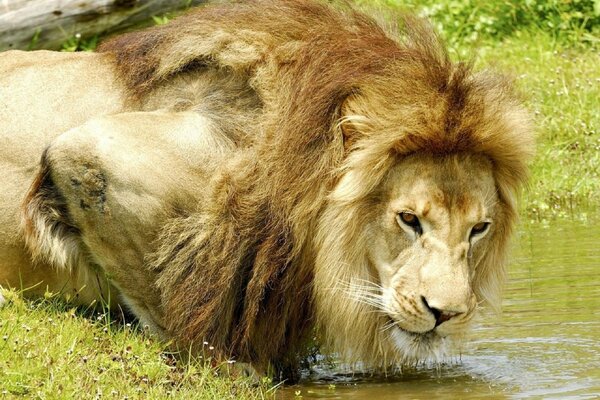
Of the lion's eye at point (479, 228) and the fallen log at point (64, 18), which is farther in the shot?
the fallen log at point (64, 18)

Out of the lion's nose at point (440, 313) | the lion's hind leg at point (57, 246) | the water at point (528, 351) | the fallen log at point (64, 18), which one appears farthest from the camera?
the fallen log at point (64, 18)

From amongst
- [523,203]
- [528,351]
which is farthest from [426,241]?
[523,203]

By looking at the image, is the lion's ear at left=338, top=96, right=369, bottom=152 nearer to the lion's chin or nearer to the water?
the lion's chin

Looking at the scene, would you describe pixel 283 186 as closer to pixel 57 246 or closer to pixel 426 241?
pixel 426 241

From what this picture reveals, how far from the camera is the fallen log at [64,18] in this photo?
26.5 ft

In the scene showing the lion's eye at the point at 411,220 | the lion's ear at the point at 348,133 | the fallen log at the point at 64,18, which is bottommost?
the fallen log at the point at 64,18

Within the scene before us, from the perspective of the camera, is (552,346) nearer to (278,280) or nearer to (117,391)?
(278,280)

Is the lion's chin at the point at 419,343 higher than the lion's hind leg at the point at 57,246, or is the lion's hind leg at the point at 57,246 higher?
the lion's hind leg at the point at 57,246

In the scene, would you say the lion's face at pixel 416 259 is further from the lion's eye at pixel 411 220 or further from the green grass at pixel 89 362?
the green grass at pixel 89 362

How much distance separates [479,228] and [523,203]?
3.33 metres

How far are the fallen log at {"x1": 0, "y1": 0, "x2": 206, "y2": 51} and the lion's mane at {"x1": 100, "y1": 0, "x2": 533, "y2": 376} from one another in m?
3.29

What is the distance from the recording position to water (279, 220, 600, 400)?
4.95 meters

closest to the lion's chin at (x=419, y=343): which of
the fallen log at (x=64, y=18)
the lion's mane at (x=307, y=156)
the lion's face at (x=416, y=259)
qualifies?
the lion's face at (x=416, y=259)

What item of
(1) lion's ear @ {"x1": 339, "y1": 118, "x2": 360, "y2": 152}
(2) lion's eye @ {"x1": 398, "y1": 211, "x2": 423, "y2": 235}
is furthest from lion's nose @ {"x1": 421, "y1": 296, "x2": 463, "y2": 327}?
(1) lion's ear @ {"x1": 339, "y1": 118, "x2": 360, "y2": 152}
